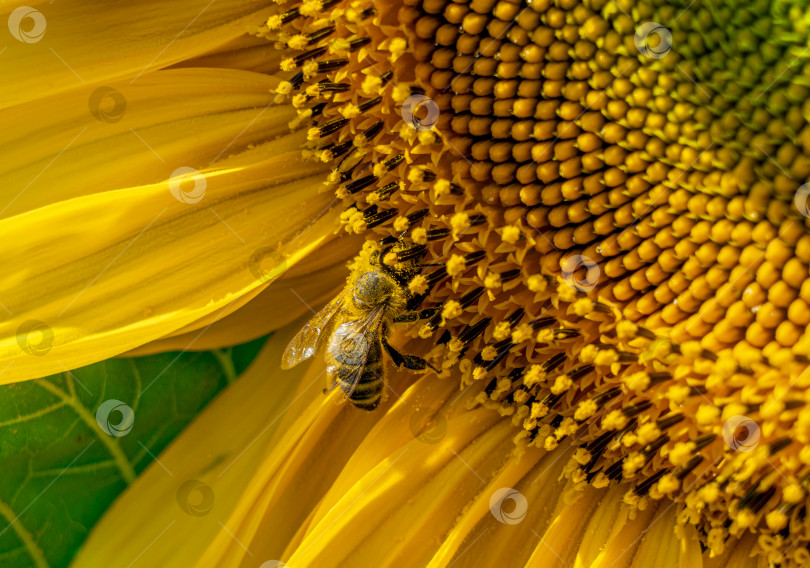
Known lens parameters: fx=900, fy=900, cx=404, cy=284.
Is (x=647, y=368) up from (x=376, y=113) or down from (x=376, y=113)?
down

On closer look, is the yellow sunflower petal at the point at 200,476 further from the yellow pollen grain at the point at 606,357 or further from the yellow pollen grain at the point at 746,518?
the yellow pollen grain at the point at 746,518

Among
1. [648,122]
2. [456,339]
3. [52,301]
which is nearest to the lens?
[648,122]

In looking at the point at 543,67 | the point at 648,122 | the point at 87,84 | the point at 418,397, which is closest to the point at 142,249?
the point at 87,84

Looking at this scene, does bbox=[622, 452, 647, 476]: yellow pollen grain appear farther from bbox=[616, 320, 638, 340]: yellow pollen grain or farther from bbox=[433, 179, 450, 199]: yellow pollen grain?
bbox=[433, 179, 450, 199]: yellow pollen grain

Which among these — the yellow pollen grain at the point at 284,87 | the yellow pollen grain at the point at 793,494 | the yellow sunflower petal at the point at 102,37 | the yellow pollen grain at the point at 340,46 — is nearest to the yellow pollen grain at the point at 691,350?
the yellow pollen grain at the point at 793,494

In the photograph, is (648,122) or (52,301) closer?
(648,122)

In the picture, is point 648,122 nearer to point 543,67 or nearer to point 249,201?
point 543,67
